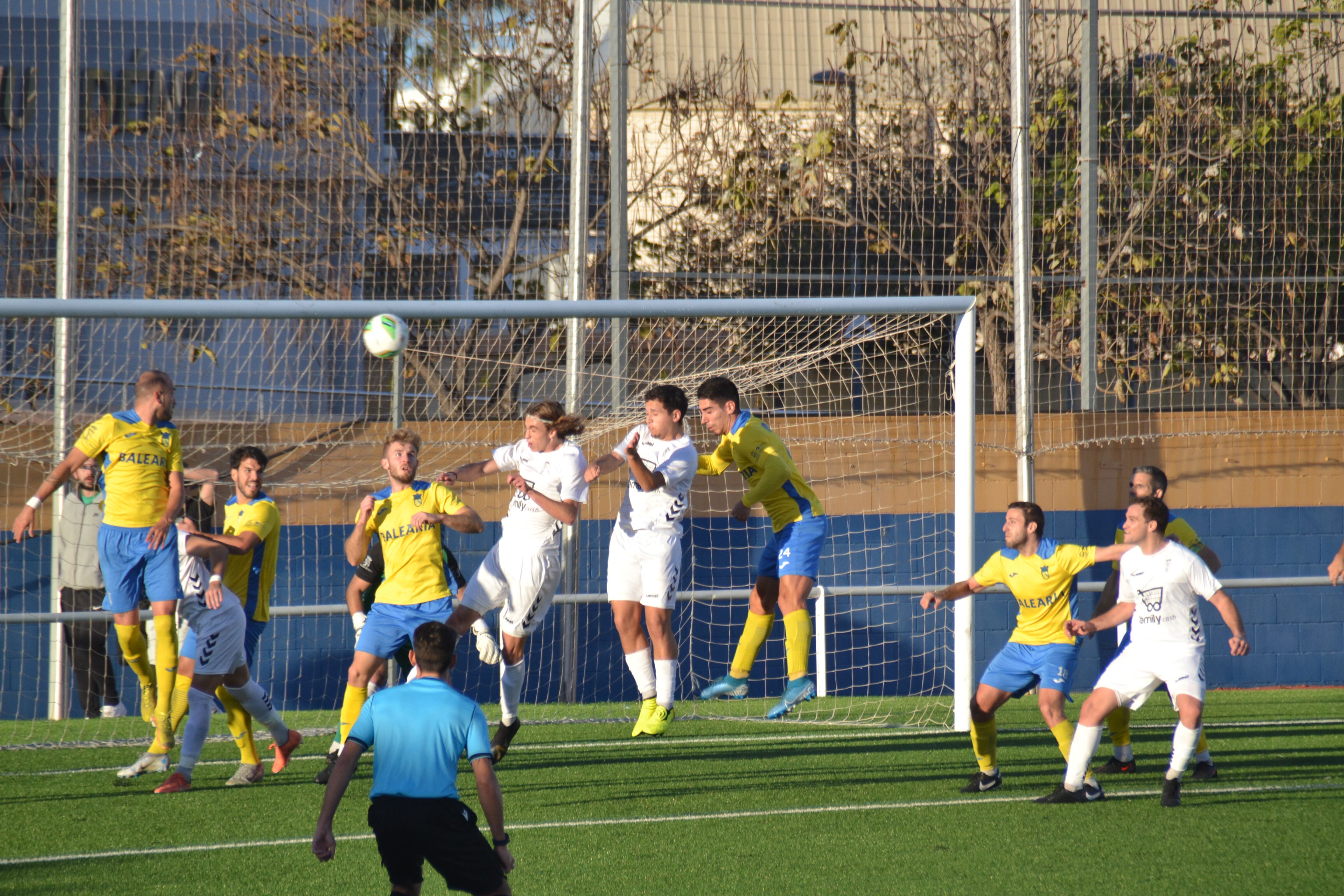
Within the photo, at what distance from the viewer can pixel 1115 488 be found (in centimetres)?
1235

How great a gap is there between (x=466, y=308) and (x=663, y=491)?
1813mm

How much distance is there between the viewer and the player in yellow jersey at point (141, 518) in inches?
277

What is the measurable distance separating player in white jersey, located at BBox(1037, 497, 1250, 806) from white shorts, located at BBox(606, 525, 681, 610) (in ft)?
7.54

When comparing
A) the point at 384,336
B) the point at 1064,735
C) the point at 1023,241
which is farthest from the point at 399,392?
the point at 1064,735

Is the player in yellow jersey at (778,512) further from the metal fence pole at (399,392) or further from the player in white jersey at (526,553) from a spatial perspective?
the metal fence pole at (399,392)

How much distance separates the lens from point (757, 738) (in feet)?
27.8

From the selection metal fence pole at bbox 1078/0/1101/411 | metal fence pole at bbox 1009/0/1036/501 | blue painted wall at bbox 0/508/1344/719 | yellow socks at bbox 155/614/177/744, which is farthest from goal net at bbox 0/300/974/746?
yellow socks at bbox 155/614/177/744

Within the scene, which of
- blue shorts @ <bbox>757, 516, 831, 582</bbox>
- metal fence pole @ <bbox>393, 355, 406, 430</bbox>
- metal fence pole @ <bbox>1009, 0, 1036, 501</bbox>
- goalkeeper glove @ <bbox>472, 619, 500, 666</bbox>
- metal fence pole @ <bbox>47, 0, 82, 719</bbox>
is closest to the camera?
goalkeeper glove @ <bbox>472, 619, 500, 666</bbox>

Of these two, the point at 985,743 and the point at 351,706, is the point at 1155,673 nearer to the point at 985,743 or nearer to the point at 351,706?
the point at 985,743

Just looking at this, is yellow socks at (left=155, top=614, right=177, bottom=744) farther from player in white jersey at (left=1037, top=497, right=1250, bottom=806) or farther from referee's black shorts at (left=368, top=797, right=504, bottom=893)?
player in white jersey at (left=1037, top=497, right=1250, bottom=806)

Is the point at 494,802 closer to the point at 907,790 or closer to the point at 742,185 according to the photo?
the point at 907,790

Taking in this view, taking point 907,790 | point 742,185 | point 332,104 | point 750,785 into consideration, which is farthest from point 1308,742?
point 332,104

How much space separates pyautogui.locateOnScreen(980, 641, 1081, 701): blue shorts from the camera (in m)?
6.28

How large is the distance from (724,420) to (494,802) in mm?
4021
